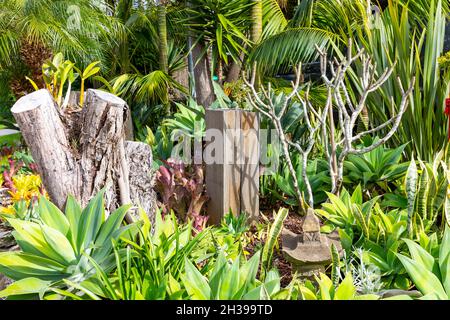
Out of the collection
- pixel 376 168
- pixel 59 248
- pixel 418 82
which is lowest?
pixel 59 248

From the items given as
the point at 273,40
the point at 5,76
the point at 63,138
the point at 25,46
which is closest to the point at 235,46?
the point at 273,40

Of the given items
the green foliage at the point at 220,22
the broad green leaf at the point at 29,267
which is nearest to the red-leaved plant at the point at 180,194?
the broad green leaf at the point at 29,267

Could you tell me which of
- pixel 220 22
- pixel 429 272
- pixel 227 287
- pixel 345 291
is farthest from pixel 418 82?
pixel 220 22

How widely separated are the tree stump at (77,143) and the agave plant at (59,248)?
33 cm

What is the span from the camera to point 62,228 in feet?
7.13

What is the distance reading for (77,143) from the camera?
8.48ft

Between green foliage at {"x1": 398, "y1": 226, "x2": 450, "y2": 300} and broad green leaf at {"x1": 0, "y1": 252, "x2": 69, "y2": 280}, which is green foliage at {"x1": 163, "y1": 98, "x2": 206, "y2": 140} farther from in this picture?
green foliage at {"x1": 398, "y1": 226, "x2": 450, "y2": 300}

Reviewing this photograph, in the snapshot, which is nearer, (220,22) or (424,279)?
(424,279)

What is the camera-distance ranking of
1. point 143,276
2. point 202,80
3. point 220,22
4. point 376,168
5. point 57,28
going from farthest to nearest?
point 202,80, point 220,22, point 57,28, point 376,168, point 143,276

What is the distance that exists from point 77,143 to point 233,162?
1.25 m

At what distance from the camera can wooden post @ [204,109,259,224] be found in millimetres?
3467

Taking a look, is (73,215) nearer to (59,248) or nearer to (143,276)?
(59,248)

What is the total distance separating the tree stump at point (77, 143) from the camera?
244 centimetres
